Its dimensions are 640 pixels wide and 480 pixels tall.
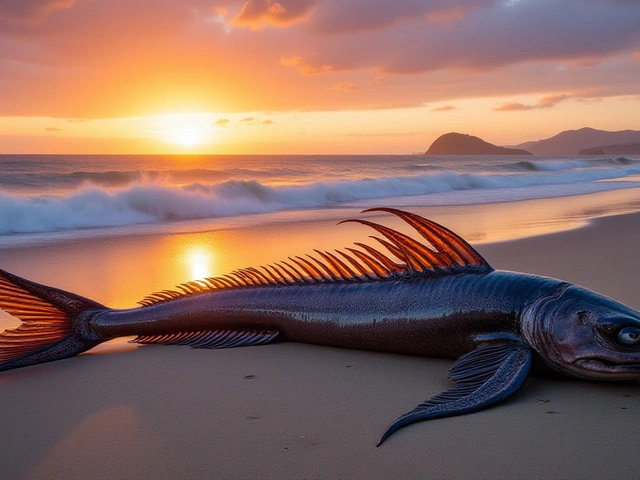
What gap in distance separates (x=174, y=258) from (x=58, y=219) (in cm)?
670

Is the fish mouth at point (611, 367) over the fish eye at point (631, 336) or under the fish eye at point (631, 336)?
under

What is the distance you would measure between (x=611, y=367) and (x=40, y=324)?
3.52m

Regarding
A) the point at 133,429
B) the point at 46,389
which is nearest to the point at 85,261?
the point at 46,389

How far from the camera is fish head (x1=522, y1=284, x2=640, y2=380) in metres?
3.08

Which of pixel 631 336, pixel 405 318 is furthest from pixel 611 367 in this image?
pixel 405 318

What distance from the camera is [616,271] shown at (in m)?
6.30

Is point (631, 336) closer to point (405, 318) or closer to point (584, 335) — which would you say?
point (584, 335)

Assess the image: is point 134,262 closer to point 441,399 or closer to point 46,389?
point 46,389

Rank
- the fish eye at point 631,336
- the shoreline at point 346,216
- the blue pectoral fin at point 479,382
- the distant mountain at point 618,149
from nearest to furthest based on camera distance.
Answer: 1. the blue pectoral fin at point 479,382
2. the fish eye at point 631,336
3. the shoreline at point 346,216
4. the distant mountain at point 618,149

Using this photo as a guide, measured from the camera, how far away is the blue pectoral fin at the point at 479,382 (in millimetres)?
2863

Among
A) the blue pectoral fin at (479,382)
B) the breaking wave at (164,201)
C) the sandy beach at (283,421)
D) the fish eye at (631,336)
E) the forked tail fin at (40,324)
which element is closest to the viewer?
the sandy beach at (283,421)

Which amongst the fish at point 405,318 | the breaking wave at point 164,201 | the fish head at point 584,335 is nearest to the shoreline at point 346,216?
the breaking wave at point 164,201

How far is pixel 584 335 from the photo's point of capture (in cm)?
315

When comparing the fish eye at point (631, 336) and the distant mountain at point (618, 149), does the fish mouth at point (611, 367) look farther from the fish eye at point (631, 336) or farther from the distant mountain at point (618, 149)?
the distant mountain at point (618, 149)
